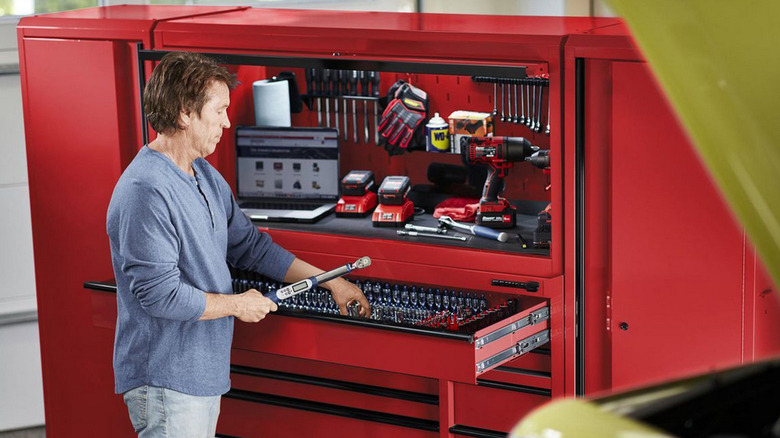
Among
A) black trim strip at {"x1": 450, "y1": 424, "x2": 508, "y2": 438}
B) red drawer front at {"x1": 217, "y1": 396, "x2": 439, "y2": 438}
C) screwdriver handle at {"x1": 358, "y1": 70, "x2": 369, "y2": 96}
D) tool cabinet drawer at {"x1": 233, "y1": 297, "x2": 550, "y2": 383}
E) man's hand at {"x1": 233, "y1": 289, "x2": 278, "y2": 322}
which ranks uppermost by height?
screwdriver handle at {"x1": 358, "y1": 70, "x2": 369, "y2": 96}

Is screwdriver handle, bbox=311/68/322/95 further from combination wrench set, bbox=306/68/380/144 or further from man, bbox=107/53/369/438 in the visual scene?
man, bbox=107/53/369/438

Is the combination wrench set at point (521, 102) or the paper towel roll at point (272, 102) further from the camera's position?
the paper towel roll at point (272, 102)

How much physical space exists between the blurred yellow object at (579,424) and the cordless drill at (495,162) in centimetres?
241

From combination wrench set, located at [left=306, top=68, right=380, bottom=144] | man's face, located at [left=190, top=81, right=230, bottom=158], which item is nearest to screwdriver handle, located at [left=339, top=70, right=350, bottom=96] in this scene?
combination wrench set, located at [left=306, top=68, right=380, bottom=144]

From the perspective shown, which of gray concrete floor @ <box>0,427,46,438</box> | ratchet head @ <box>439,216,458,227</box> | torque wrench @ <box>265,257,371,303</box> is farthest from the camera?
gray concrete floor @ <box>0,427,46,438</box>

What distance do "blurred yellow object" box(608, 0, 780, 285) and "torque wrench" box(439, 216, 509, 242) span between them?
218 cm

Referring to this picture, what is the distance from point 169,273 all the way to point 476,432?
3.39 feet

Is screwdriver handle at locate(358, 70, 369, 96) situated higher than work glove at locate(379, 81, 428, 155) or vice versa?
screwdriver handle at locate(358, 70, 369, 96)

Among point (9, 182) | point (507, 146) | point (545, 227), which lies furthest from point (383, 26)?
point (9, 182)

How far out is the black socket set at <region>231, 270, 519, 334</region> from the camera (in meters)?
2.81

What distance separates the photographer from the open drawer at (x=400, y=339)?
2512 mm

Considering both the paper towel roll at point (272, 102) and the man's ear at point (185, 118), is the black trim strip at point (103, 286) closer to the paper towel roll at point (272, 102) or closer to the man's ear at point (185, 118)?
the man's ear at point (185, 118)

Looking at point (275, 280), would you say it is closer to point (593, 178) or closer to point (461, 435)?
point (461, 435)

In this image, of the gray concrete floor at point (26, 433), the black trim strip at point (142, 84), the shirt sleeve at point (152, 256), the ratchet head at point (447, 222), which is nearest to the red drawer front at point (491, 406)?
the ratchet head at point (447, 222)
